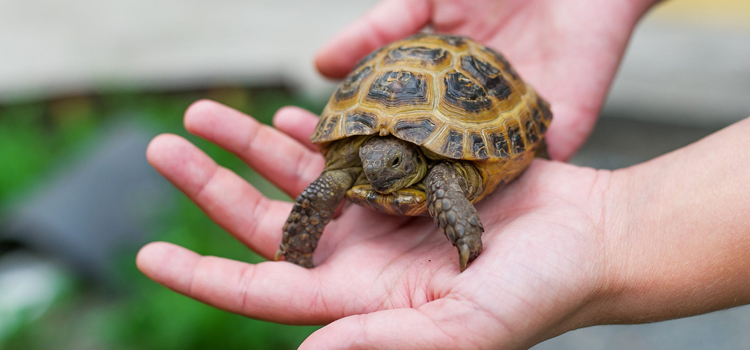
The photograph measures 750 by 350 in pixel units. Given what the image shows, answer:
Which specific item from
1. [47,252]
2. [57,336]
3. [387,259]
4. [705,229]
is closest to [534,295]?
[387,259]

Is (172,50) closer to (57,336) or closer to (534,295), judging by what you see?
(57,336)

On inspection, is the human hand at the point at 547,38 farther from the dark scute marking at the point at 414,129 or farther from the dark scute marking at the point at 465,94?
the dark scute marking at the point at 414,129

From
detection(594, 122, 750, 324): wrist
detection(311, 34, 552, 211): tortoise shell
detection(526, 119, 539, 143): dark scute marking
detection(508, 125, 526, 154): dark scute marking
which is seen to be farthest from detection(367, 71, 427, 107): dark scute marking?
detection(594, 122, 750, 324): wrist

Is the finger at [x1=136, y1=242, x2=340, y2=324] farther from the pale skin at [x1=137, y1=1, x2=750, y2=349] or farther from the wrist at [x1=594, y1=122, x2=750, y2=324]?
the wrist at [x1=594, y1=122, x2=750, y2=324]

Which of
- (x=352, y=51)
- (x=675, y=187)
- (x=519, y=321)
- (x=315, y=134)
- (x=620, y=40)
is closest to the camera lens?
(x=519, y=321)

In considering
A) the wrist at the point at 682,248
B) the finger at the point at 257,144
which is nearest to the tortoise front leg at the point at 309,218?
the finger at the point at 257,144

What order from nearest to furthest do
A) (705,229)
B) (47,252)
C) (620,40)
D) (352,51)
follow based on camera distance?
(705,229) → (620,40) → (352,51) → (47,252)
